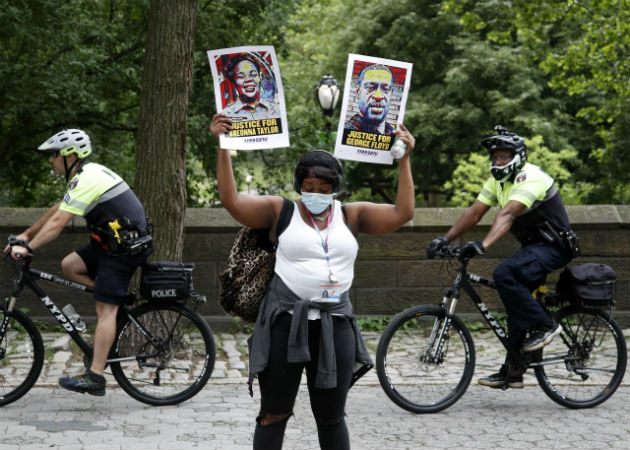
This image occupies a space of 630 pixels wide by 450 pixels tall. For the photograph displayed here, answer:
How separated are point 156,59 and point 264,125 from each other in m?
4.07

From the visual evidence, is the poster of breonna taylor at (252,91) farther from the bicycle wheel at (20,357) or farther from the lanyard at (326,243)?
the bicycle wheel at (20,357)

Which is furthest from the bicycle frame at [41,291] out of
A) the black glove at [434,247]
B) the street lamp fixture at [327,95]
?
the street lamp fixture at [327,95]

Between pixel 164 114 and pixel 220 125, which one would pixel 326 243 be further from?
pixel 164 114

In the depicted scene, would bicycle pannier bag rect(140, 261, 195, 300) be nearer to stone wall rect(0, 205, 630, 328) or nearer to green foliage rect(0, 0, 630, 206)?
stone wall rect(0, 205, 630, 328)

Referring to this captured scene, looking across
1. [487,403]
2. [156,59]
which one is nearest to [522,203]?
[487,403]

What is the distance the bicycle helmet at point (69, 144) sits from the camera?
20.7 feet

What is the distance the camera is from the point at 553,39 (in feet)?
95.9

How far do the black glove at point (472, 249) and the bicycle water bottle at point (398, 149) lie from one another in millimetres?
2328

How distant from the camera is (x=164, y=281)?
6.59m

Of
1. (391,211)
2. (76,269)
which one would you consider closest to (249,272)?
(391,211)

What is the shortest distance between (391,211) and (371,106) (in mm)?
495

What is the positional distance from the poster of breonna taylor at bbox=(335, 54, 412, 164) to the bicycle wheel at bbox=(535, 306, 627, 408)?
3.02 metres

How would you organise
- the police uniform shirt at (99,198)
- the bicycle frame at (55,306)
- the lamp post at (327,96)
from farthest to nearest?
1. the lamp post at (327,96)
2. the bicycle frame at (55,306)
3. the police uniform shirt at (99,198)

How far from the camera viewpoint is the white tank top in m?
3.91
